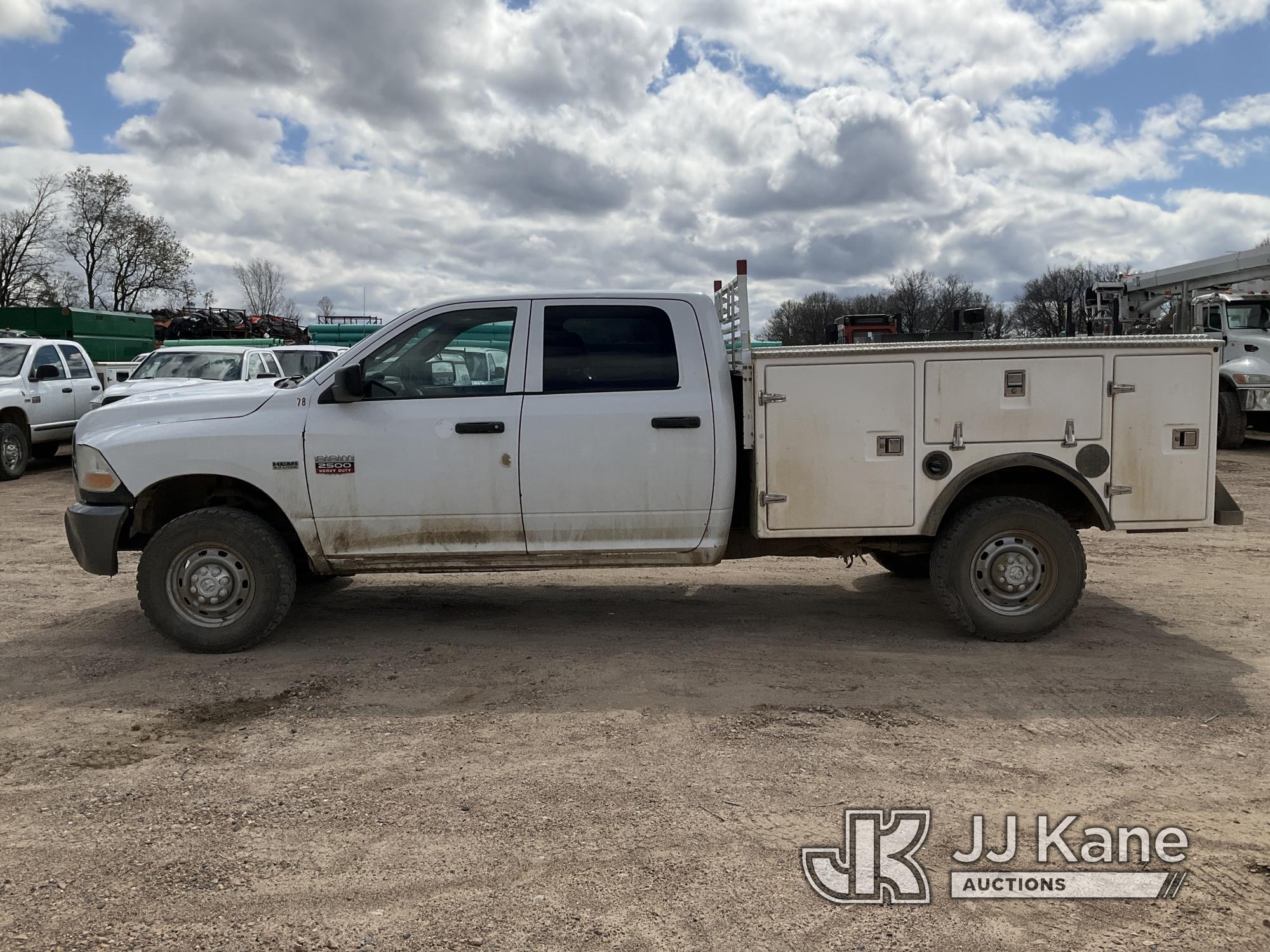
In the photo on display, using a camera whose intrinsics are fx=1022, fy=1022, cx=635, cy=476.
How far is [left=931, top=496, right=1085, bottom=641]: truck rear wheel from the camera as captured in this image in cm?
579

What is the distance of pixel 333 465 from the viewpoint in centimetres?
573

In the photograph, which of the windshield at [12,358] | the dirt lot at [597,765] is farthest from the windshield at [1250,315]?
the windshield at [12,358]

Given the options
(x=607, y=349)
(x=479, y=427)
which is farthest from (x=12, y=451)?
(x=607, y=349)

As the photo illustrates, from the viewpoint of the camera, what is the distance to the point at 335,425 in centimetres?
573

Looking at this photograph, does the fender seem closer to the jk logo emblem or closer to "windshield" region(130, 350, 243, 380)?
the jk logo emblem

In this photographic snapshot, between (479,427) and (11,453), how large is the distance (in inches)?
459

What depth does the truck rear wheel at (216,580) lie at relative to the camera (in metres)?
5.77

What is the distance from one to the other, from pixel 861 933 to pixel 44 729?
382 centimetres

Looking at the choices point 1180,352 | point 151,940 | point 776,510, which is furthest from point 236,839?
point 1180,352

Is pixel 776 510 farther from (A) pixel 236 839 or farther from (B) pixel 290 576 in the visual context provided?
(A) pixel 236 839

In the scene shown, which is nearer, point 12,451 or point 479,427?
point 479,427

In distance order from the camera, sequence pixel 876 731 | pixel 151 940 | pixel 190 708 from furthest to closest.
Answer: pixel 190 708
pixel 876 731
pixel 151 940

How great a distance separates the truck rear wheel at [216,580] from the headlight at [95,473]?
41 centimetres

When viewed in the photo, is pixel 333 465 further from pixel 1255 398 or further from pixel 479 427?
pixel 1255 398
